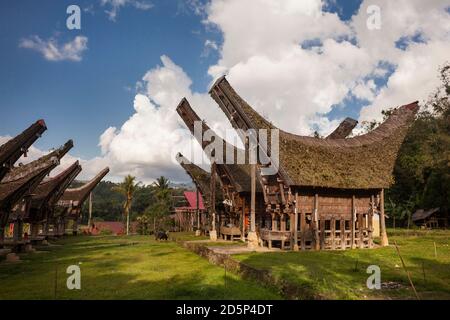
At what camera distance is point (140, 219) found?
4581cm

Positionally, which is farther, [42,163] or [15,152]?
[42,163]

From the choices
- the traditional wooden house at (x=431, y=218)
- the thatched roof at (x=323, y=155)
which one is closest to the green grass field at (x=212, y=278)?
the thatched roof at (x=323, y=155)

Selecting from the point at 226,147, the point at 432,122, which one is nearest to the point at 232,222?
the point at 226,147

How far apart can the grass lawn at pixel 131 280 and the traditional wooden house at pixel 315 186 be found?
5.74 metres

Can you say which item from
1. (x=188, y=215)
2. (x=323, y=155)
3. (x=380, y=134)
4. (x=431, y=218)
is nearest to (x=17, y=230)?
(x=323, y=155)

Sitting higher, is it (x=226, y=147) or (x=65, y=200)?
(x=226, y=147)

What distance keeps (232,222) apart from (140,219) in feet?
63.5

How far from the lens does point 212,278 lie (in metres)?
12.8

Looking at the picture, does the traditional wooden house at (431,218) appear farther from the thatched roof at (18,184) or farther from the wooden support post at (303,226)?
the thatched roof at (18,184)

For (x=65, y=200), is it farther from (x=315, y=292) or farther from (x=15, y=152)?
(x=315, y=292)

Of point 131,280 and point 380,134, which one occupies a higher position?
point 380,134

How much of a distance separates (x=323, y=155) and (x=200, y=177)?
14.9 m

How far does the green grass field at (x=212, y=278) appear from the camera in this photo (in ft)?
32.6

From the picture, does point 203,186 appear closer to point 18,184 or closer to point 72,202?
point 72,202
